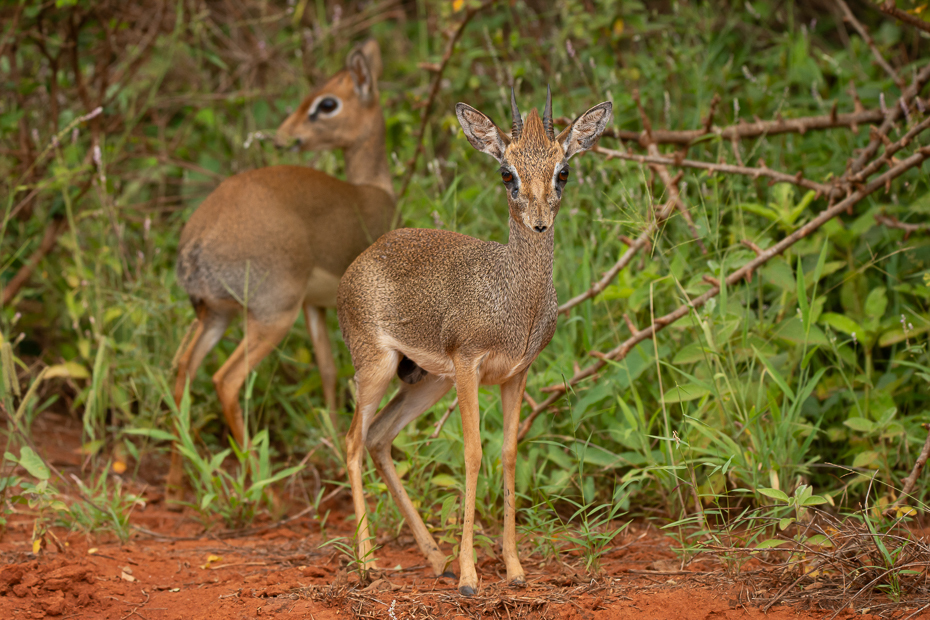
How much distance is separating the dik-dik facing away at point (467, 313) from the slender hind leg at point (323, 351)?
1.80 meters

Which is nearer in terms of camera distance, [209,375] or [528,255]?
[528,255]

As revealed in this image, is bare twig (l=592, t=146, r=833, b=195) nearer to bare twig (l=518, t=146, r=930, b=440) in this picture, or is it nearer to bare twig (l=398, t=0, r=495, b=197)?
bare twig (l=518, t=146, r=930, b=440)

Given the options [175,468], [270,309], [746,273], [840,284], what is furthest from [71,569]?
[840,284]

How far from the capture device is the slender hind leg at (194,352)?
5117mm

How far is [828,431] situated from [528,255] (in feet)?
6.28

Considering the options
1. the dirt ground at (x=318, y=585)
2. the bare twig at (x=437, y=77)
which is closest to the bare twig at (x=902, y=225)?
the dirt ground at (x=318, y=585)

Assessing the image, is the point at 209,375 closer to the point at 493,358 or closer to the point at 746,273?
the point at 493,358

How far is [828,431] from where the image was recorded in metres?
4.20

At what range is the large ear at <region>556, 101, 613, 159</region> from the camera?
10.4 ft

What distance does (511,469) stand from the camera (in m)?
3.43

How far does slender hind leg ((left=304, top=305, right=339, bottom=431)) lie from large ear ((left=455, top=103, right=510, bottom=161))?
8.75 feet

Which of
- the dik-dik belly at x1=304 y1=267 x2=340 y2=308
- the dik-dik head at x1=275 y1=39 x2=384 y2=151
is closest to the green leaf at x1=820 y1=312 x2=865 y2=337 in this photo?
the dik-dik belly at x1=304 y1=267 x2=340 y2=308

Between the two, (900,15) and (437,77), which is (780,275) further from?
(437,77)

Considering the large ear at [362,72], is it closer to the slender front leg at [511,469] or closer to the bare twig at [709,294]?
the bare twig at [709,294]
